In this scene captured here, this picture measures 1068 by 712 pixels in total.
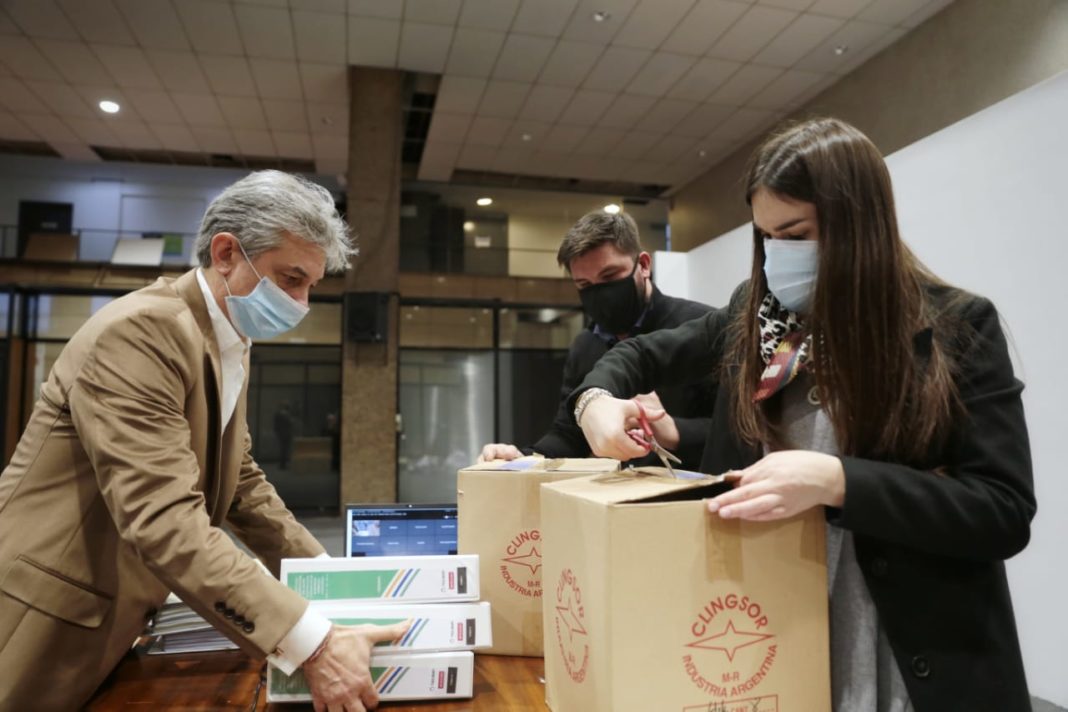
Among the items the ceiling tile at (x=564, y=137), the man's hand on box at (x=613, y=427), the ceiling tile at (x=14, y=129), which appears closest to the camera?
the man's hand on box at (x=613, y=427)

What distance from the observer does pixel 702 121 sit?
22.4ft

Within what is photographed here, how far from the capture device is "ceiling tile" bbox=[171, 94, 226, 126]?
20.7 feet

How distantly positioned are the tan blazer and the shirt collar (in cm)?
7

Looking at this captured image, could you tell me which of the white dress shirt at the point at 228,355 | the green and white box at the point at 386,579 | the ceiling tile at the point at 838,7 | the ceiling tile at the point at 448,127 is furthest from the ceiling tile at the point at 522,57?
the green and white box at the point at 386,579

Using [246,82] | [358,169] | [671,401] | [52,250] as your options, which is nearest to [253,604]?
[671,401]

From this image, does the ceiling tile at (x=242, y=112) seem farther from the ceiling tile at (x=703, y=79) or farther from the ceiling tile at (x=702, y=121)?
the ceiling tile at (x=702, y=121)

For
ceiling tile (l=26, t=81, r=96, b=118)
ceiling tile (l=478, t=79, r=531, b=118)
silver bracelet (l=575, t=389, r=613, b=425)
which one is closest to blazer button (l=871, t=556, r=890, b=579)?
silver bracelet (l=575, t=389, r=613, b=425)

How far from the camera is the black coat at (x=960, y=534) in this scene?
0.75 m

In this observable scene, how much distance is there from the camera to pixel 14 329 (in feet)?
20.1

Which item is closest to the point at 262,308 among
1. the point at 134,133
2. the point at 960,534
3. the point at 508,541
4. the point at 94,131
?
the point at 508,541

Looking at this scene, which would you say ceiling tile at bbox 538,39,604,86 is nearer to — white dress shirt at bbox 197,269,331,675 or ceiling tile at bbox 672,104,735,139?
ceiling tile at bbox 672,104,735,139

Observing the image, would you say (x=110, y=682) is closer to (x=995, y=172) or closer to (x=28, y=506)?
(x=28, y=506)

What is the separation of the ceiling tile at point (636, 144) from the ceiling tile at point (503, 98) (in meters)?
1.33

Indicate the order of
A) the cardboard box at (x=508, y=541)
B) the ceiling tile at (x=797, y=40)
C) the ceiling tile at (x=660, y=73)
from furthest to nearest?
1. the ceiling tile at (x=660, y=73)
2. the ceiling tile at (x=797, y=40)
3. the cardboard box at (x=508, y=541)
